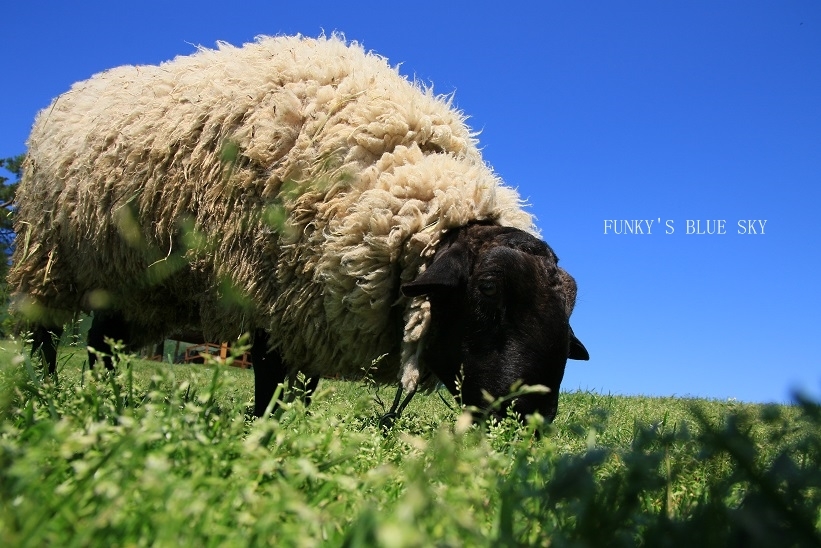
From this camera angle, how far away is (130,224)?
5.09m

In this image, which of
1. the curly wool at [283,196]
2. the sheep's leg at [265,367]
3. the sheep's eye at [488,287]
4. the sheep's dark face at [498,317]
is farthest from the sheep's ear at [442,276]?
the sheep's leg at [265,367]

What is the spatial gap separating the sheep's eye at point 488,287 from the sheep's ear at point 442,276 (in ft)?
0.42

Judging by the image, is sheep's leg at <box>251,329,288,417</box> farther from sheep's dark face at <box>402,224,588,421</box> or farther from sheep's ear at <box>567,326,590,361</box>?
sheep's ear at <box>567,326,590,361</box>

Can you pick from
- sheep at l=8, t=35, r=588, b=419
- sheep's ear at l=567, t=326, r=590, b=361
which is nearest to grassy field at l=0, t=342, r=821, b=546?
sheep at l=8, t=35, r=588, b=419

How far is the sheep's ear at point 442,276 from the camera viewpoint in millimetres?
3785

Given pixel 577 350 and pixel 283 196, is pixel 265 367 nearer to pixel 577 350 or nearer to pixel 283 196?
pixel 283 196

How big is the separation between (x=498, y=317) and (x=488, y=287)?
0.61 ft

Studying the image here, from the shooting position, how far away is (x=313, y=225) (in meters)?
4.41

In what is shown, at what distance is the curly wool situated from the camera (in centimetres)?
424

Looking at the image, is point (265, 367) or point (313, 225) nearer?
point (313, 225)

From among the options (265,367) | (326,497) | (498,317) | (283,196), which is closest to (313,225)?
(283,196)

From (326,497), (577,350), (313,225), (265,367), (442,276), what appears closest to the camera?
(326,497)

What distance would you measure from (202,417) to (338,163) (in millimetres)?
2906

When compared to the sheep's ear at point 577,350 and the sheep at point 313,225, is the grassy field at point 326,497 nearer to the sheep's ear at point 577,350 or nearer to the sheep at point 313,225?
the sheep at point 313,225
